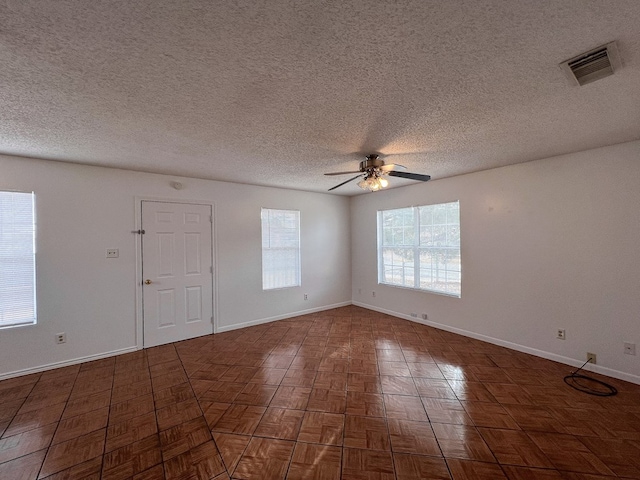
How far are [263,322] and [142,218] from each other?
7.85 ft

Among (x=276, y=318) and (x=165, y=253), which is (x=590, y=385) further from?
Result: (x=165, y=253)

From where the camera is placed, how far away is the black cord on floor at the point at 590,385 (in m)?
2.45

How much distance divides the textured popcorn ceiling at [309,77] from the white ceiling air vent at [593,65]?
0.16 feet

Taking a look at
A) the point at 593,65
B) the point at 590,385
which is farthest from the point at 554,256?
the point at 593,65

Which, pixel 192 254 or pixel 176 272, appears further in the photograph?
pixel 192 254

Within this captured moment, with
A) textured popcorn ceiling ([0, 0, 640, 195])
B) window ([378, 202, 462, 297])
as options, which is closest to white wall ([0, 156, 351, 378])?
textured popcorn ceiling ([0, 0, 640, 195])

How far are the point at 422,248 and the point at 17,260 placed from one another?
16.9ft

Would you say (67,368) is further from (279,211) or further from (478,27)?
(478,27)

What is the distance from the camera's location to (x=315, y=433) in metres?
1.97

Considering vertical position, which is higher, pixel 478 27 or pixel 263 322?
pixel 478 27

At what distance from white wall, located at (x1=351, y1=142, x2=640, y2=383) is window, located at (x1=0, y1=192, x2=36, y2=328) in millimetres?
5113

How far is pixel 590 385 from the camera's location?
2.59 m

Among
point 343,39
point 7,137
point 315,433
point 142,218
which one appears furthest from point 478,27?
point 142,218

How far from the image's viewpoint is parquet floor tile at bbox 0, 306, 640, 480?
1.68 m
